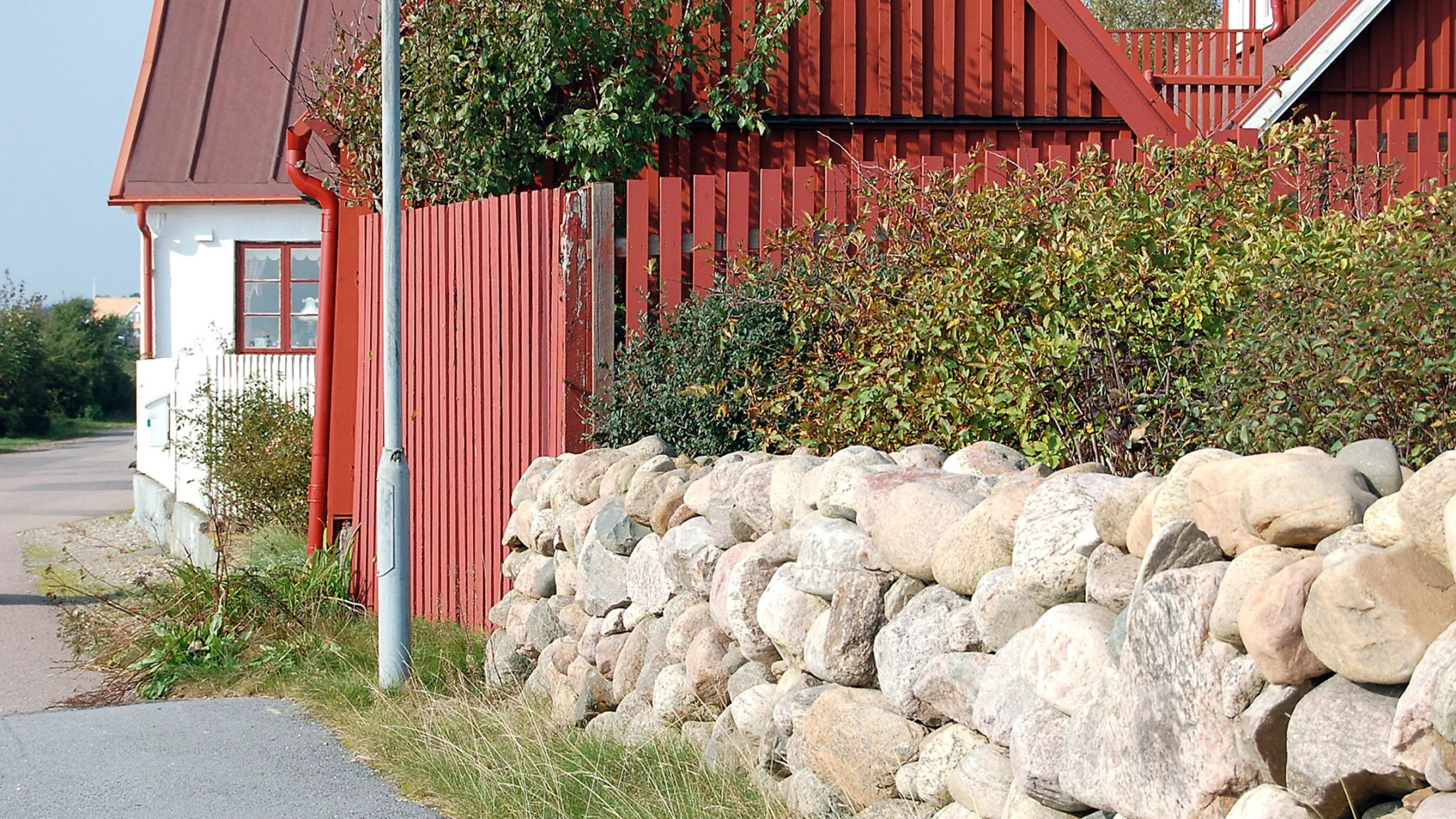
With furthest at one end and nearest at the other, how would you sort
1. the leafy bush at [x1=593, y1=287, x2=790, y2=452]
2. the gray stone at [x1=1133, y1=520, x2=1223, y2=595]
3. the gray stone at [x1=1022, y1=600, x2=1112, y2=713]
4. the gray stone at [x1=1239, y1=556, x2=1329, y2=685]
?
the leafy bush at [x1=593, y1=287, x2=790, y2=452] < the gray stone at [x1=1022, y1=600, x2=1112, y2=713] < the gray stone at [x1=1133, y1=520, x2=1223, y2=595] < the gray stone at [x1=1239, y1=556, x2=1329, y2=685]

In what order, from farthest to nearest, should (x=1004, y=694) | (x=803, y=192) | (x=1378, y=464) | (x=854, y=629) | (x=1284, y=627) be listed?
(x=803, y=192)
(x=854, y=629)
(x=1004, y=694)
(x=1378, y=464)
(x=1284, y=627)

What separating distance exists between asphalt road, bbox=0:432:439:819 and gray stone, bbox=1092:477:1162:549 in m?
2.69

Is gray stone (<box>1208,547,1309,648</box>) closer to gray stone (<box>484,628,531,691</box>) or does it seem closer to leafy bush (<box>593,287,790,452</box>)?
leafy bush (<box>593,287,790,452</box>)

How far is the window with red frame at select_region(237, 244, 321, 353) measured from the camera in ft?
57.1

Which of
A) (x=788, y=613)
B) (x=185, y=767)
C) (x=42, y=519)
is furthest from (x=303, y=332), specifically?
(x=788, y=613)

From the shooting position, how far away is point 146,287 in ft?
57.0

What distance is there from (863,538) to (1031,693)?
0.99m

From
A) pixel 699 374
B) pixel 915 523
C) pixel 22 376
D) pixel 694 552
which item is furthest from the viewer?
pixel 22 376

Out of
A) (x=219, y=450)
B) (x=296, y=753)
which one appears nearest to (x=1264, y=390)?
(x=296, y=753)

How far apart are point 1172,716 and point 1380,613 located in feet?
1.80

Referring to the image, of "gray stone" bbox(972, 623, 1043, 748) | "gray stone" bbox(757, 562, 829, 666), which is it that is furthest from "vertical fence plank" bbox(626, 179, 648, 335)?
"gray stone" bbox(972, 623, 1043, 748)

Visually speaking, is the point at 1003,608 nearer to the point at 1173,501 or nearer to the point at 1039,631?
the point at 1039,631

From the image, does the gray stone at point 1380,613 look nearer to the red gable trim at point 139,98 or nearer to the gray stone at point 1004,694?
the gray stone at point 1004,694

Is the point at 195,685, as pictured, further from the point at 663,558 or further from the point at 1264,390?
the point at 1264,390
